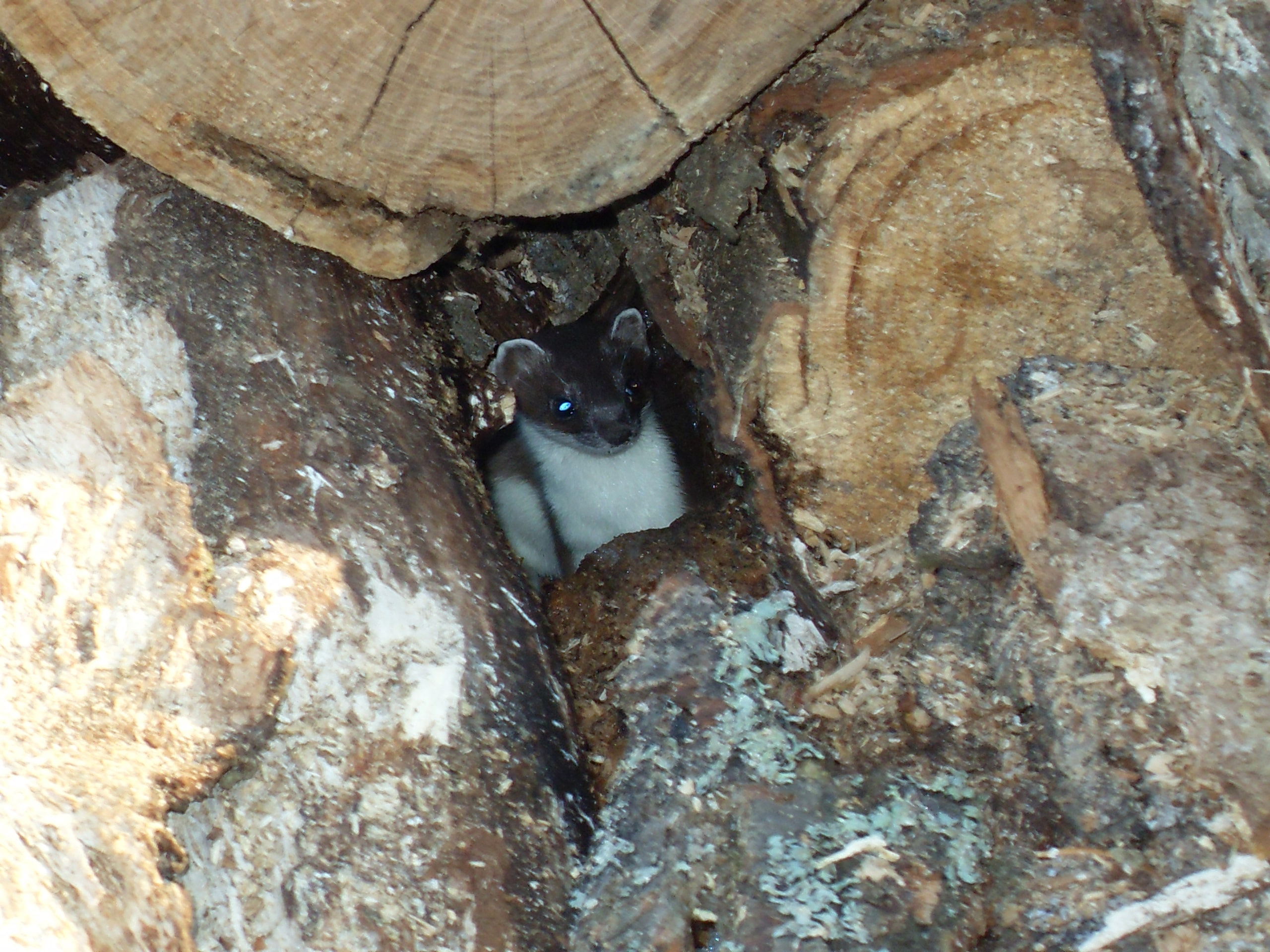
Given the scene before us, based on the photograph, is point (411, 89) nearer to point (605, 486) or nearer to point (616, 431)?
point (616, 431)

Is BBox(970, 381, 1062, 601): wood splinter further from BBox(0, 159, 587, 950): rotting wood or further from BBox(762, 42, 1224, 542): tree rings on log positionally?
BBox(0, 159, 587, 950): rotting wood

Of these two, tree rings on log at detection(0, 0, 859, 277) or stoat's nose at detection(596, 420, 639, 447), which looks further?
stoat's nose at detection(596, 420, 639, 447)

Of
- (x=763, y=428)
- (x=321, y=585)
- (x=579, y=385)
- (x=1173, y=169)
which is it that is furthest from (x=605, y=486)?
(x=1173, y=169)

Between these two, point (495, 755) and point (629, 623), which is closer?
point (495, 755)

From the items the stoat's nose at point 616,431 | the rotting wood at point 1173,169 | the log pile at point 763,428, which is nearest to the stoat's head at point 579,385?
the stoat's nose at point 616,431

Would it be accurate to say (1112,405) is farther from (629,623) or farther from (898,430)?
(629,623)

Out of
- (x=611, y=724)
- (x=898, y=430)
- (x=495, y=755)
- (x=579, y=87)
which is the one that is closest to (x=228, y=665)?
(x=495, y=755)

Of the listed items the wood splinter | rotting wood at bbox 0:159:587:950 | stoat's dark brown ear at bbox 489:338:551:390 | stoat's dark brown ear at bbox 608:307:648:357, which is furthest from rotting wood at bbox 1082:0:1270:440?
stoat's dark brown ear at bbox 608:307:648:357
